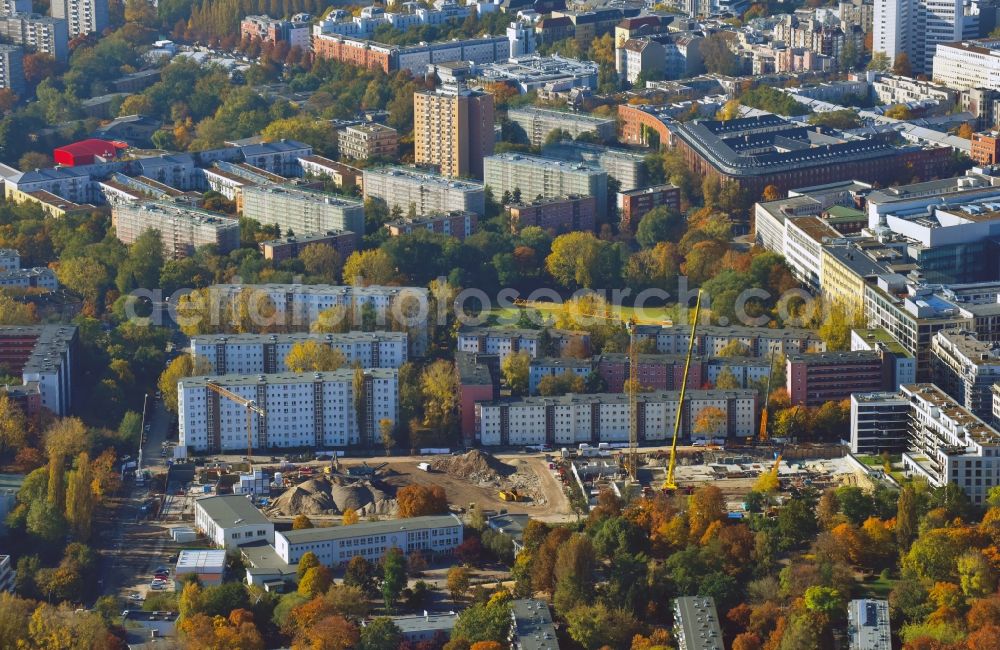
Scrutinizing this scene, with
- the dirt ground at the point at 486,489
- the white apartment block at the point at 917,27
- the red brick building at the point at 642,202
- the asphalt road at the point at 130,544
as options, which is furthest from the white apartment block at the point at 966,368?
the white apartment block at the point at 917,27

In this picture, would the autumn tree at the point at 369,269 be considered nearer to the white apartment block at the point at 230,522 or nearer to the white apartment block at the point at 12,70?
the white apartment block at the point at 230,522

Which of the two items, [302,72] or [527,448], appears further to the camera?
[302,72]

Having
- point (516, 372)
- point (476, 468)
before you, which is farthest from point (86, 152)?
point (476, 468)

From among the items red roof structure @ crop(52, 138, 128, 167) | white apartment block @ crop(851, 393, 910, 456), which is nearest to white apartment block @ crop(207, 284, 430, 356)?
white apartment block @ crop(851, 393, 910, 456)

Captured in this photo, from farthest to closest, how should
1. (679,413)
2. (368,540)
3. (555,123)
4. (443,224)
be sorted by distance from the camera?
1. (555,123)
2. (443,224)
3. (679,413)
4. (368,540)

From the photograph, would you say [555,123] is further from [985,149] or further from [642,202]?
[985,149]

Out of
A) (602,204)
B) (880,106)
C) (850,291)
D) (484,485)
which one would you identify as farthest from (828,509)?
(880,106)

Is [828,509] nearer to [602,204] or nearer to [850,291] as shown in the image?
[850,291]
